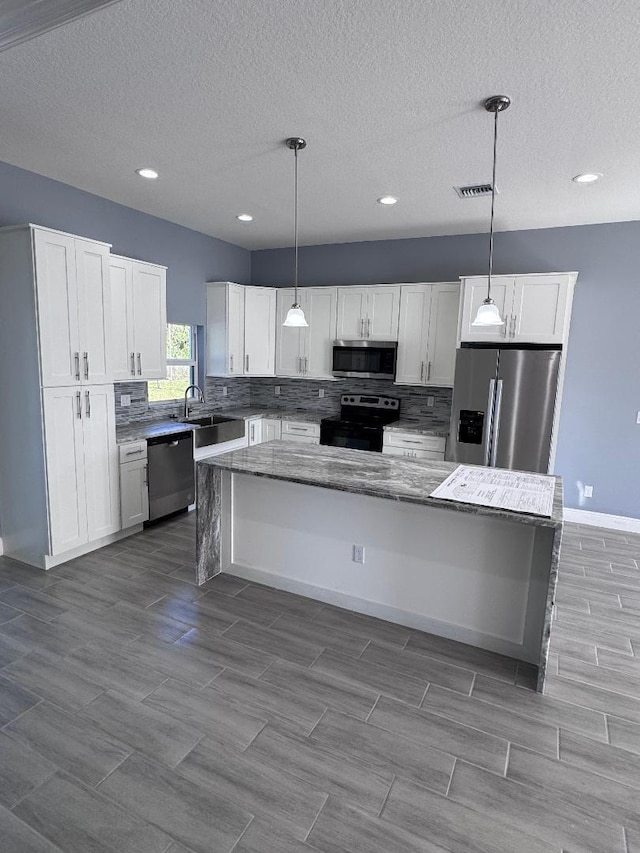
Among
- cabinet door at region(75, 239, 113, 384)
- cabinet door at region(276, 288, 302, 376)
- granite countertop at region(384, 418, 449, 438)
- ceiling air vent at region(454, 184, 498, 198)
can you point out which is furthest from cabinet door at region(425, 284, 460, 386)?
cabinet door at region(75, 239, 113, 384)

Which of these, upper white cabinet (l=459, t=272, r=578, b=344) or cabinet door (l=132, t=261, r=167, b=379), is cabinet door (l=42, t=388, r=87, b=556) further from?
upper white cabinet (l=459, t=272, r=578, b=344)

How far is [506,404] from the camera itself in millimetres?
4055

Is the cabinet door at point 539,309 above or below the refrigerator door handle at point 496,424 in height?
above

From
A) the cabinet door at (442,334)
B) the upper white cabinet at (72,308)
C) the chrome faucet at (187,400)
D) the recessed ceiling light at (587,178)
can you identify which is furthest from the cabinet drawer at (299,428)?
the recessed ceiling light at (587,178)

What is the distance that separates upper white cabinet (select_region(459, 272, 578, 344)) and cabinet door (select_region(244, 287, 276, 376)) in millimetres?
2281

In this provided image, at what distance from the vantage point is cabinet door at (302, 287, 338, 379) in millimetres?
5215

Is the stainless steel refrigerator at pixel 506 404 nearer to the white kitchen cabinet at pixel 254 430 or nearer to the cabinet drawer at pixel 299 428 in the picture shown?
the cabinet drawer at pixel 299 428

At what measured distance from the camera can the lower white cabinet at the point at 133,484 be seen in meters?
3.83

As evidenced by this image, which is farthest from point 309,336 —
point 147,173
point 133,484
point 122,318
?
point 133,484

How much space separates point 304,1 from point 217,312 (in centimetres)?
374

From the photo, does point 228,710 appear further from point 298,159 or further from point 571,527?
point 571,527

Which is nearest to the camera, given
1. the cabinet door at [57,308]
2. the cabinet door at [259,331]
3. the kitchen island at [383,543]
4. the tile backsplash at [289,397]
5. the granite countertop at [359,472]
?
the granite countertop at [359,472]

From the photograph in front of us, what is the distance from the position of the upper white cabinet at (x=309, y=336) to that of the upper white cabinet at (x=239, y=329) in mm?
131

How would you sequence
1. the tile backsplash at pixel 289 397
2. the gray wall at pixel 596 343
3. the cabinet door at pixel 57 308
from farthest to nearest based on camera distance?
the tile backsplash at pixel 289 397
the gray wall at pixel 596 343
the cabinet door at pixel 57 308
